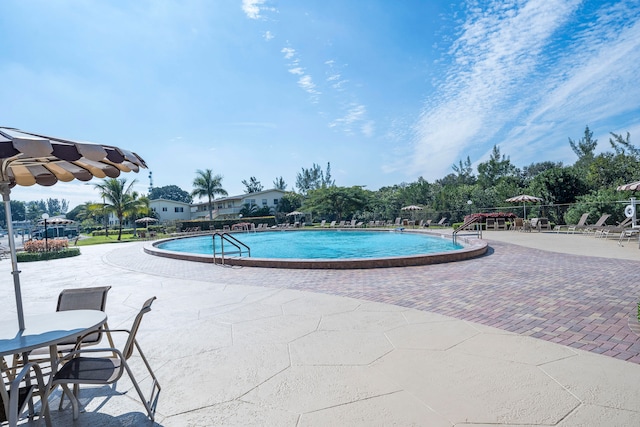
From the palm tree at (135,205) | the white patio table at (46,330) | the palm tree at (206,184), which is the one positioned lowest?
the white patio table at (46,330)

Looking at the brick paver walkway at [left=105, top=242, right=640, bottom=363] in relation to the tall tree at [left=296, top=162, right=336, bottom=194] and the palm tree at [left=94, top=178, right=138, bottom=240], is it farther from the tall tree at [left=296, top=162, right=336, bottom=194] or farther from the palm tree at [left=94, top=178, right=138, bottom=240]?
the tall tree at [left=296, top=162, right=336, bottom=194]

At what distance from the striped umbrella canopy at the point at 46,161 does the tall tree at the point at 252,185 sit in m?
67.8

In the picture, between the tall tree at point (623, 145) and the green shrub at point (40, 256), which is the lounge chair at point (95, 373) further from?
the tall tree at point (623, 145)

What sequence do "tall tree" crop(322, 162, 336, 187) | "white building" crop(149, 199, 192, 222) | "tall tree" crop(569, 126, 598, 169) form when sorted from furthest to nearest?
"tall tree" crop(322, 162, 336, 187)
"white building" crop(149, 199, 192, 222)
"tall tree" crop(569, 126, 598, 169)

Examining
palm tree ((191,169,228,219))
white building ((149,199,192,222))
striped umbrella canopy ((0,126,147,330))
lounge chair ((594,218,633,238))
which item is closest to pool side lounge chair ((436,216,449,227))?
lounge chair ((594,218,633,238))

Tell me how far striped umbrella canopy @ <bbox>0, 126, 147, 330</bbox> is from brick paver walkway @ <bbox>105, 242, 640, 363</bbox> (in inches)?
165

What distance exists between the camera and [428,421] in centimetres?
221

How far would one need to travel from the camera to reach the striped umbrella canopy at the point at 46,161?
82.0 inches

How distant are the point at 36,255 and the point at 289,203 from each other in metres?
33.3

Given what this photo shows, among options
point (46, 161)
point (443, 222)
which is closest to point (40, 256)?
point (46, 161)

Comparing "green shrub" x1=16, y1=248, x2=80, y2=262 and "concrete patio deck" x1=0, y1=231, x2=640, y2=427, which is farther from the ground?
"green shrub" x1=16, y1=248, x2=80, y2=262

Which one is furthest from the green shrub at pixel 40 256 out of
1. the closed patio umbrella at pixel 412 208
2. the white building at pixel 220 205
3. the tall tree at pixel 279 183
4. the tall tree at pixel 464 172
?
the tall tree at pixel 279 183

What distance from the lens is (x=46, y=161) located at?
10.4 ft

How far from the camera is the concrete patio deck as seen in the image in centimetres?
237
